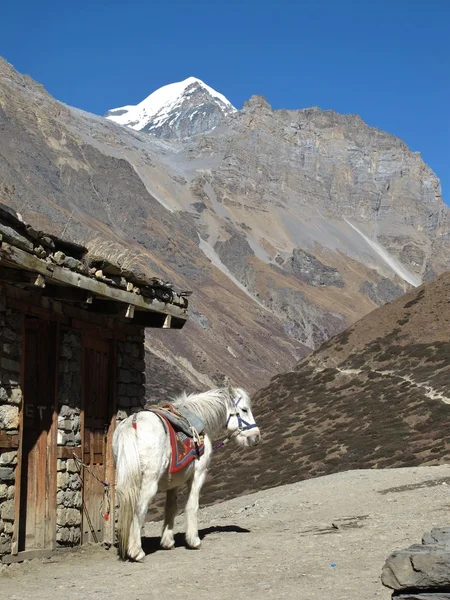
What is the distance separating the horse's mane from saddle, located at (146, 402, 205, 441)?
0.24 m

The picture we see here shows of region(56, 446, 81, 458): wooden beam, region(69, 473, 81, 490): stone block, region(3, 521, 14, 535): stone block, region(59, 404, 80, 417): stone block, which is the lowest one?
region(3, 521, 14, 535): stone block

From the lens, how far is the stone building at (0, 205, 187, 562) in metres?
11.5

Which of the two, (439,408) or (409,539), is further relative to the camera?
(439,408)

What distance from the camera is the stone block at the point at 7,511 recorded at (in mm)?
11401

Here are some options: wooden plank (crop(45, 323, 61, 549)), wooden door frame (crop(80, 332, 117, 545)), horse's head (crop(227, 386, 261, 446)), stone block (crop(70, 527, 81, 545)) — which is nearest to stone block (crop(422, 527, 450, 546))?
horse's head (crop(227, 386, 261, 446))

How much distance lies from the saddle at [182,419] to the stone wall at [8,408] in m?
1.94

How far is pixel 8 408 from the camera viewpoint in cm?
1159

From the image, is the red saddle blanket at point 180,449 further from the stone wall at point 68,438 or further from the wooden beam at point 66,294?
the wooden beam at point 66,294

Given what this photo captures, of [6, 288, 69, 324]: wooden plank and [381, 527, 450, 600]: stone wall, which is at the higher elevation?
[6, 288, 69, 324]: wooden plank

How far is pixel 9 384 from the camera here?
38.3ft

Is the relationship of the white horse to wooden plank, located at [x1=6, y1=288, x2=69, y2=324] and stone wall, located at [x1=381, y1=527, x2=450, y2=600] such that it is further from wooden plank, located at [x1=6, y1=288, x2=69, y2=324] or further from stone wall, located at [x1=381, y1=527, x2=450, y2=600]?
stone wall, located at [x1=381, y1=527, x2=450, y2=600]

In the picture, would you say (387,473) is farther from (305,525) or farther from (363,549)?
(363,549)

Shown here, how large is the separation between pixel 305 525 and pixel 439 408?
23.6 metres

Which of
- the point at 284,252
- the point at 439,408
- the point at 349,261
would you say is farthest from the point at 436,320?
the point at 349,261
